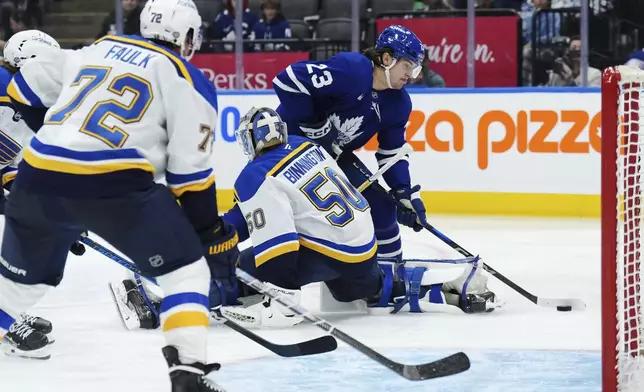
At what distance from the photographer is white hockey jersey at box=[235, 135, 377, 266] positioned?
3.51 m

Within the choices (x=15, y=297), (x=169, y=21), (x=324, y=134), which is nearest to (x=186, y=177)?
(x=169, y=21)

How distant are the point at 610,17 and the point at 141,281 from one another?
3.70 metres

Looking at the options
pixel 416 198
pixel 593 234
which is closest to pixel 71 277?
pixel 416 198

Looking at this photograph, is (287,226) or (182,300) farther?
(287,226)

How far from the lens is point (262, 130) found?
11.7 feet

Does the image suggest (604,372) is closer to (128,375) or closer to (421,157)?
(128,375)

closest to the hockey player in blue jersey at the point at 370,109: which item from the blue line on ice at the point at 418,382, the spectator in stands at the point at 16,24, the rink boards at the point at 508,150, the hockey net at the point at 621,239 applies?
the blue line on ice at the point at 418,382

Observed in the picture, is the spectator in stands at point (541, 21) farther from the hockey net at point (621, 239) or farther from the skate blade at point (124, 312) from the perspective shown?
the hockey net at point (621, 239)

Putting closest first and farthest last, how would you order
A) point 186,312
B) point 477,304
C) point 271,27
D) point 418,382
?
point 186,312
point 418,382
point 477,304
point 271,27

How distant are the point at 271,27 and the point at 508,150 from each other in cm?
167

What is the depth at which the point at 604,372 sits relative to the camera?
2701mm

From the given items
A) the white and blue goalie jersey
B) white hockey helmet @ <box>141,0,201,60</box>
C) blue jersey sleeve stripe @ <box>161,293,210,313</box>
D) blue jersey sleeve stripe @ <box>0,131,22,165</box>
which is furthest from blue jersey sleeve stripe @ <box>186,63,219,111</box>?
blue jersey sleeve stripe @ <box>0,131,22,165</box>

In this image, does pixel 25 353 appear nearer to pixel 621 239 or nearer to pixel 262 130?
pixel 262 130

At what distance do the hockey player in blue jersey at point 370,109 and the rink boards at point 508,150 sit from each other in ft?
7.57
